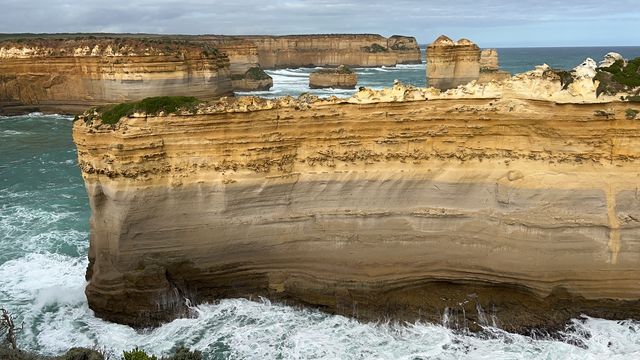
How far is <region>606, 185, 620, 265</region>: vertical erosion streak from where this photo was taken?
35.2 feet

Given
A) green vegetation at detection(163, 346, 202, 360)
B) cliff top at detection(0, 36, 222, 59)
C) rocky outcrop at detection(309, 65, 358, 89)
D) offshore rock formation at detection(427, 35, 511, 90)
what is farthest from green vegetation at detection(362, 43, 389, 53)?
green vegetation at detection(163, 346, 202, 360)

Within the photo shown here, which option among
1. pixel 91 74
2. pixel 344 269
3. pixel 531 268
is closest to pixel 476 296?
pixel 531 268

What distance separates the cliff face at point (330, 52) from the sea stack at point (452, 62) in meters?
55.1

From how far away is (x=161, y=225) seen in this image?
11531 mm

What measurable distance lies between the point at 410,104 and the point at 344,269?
3.90m

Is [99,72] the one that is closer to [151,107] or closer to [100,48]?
[100,48]

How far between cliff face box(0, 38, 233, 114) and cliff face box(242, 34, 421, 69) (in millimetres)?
50874

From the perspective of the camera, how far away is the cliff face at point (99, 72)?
40.8 metres

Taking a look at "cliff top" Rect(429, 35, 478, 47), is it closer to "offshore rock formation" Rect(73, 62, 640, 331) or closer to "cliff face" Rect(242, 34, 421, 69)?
"offshore rock formation" Rect(73, 62, 640, 331)

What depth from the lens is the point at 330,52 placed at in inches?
3789

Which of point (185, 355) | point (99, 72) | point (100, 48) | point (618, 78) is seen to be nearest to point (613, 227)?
point (618, 78)

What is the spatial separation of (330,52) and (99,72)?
59204mm

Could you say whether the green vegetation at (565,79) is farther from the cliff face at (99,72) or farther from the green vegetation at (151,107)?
the cliff face at (99,72)

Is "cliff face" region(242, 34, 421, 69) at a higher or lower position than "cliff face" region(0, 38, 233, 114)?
higher
